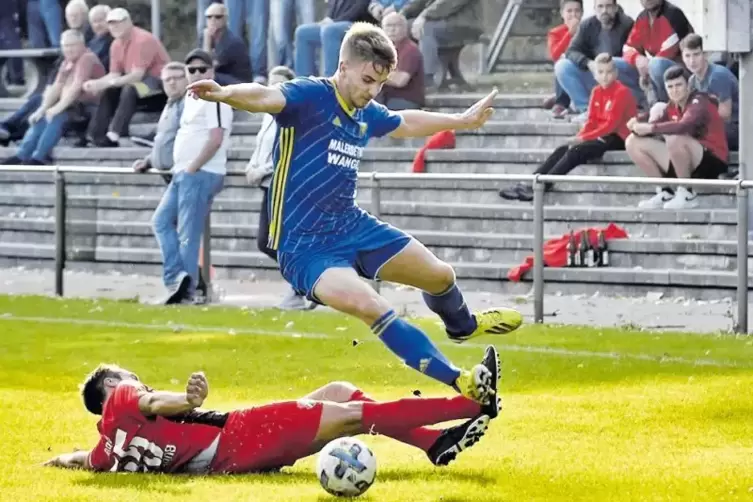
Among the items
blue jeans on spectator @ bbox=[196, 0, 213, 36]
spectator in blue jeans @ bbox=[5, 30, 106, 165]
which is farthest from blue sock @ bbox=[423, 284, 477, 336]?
spectator in blue jeans @ bbox=[5, 30, 106, 165]

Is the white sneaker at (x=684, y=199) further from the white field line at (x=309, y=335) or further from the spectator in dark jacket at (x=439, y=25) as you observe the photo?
the spectator in dark jacket at (x=439, y=25)

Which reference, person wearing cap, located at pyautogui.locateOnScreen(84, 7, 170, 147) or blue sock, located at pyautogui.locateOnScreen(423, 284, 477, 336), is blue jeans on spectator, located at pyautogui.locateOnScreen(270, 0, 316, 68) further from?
blue sock, located at pyautogui.locateOnScreen(423, 284, 477, 336)

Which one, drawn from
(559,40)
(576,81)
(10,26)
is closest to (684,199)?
(576,81)

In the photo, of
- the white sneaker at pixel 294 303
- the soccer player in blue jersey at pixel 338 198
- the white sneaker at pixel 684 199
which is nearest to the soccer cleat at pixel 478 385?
the soccer player in blue jersey at pixel 338 198

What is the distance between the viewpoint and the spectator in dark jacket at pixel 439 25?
21.2 metres

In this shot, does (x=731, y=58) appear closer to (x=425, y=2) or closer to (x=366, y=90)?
(x=425, y=2)

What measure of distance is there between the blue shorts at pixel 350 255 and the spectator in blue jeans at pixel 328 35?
10.5 meters

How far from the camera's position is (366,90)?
9.63m

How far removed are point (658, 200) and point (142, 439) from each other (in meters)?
7.36

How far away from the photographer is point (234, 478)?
861 centimetres

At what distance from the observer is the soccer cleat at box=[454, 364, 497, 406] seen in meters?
8.70

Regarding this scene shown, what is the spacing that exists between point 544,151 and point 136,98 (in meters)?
5.55

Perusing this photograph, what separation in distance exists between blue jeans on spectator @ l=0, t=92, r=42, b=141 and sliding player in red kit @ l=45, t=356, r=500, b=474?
614 inches

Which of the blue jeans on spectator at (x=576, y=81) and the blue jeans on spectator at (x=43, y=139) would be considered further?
the blue jeans on spectator at (x=43, y=139)
